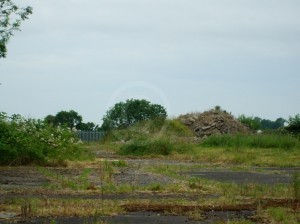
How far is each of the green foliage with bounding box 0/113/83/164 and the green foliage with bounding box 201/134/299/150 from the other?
15.6 meters

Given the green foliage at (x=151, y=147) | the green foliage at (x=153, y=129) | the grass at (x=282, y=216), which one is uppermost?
the green foliage at (x=153, y=129)

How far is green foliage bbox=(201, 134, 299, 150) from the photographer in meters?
35.6

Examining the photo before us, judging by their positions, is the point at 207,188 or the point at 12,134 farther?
the point at 12,134

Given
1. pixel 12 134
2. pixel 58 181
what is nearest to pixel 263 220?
pixel 58 181

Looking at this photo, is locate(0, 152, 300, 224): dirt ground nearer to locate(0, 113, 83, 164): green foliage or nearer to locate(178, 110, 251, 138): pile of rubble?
locate(0, 113, 83, 164): green foliage

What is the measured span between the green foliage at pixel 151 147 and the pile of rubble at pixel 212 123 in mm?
15750

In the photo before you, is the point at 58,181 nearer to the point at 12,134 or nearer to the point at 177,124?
the point at 12,134

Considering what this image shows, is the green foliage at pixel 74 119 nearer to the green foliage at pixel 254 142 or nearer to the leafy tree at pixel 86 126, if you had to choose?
the leafy tree at pixel 86 126

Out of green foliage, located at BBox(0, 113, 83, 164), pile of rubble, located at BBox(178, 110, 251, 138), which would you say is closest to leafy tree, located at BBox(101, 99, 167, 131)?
pile of rubble, located at BBox(178, 110, 251, 138)

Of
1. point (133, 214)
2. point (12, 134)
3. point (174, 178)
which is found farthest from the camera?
point (12, 134)

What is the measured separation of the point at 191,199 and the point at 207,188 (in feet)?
6.55

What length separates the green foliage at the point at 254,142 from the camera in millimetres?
35562

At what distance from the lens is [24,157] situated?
69.0ft

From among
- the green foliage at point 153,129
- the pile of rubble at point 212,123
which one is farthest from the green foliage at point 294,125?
the green foliage at point 153,129
